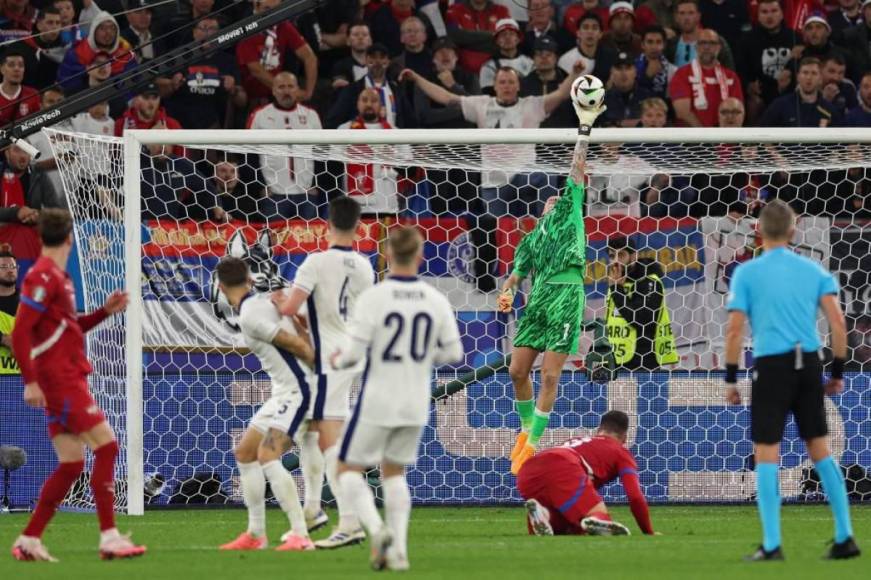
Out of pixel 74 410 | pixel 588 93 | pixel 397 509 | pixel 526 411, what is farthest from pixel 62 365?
pixel 588 93

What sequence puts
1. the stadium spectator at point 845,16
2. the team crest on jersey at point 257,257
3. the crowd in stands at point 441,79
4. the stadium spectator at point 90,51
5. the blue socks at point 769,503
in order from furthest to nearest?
1. the stadium spectator at point 845,16
2. the stadium spectator at point 90,51
3. the crowd in stands at point 441,79
4. the team crest on jersey at point 257,257
5. the blue socks at point 769,503

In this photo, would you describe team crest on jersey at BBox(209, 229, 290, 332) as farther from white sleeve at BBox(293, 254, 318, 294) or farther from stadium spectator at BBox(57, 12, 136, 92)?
white sleeve at BBox(293, 254, 318, 294)

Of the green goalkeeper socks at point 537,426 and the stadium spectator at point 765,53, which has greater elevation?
the stadium spectator at point 765,53

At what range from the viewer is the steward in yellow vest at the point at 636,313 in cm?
1416

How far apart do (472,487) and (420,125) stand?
Result: 4.39m

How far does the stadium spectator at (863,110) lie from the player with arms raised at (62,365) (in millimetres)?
9878

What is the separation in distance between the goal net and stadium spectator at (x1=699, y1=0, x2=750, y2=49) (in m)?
4.51

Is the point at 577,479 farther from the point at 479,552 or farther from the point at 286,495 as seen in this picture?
the point at 286,495

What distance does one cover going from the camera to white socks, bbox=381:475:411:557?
27.3 ft

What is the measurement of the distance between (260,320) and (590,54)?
9.01 metres

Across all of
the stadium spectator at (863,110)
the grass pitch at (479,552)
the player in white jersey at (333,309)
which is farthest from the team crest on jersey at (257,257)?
the stadium spectator at (863,110)

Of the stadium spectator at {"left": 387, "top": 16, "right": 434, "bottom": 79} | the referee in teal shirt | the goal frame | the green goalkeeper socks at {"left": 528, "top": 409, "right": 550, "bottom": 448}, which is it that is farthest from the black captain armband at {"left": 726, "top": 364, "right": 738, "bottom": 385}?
the stadium spectator at {"left": 387, "top": 16, "right": 434, "bottom": 79}

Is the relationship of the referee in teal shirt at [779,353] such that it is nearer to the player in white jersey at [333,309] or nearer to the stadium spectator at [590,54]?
the player in white jersey at [333,309]

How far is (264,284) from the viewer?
1387cm
